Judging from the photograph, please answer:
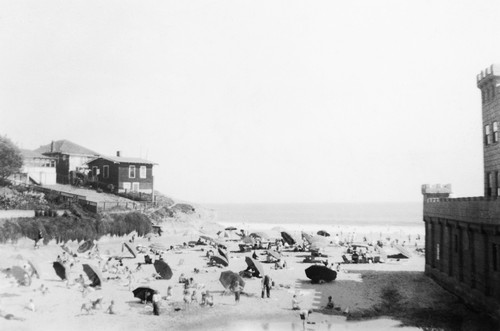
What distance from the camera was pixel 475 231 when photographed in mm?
22625

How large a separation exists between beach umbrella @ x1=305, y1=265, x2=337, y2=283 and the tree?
35790mm

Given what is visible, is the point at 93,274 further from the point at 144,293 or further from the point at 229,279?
the point at 229,279

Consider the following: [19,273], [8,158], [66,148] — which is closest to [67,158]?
[66,148]

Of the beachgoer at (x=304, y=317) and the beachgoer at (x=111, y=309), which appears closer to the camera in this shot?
the beachgoer at (x=304, y=317)

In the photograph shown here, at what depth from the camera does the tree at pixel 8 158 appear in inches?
1927

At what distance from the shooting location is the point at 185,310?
22703 millimetres

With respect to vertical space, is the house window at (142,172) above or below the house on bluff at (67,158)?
below

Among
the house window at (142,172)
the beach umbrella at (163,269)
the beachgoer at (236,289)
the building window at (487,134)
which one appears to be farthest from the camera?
the house window at (142,172)

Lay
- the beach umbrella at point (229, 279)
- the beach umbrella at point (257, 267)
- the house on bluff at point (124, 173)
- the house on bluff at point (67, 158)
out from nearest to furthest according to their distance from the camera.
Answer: the beach umbrella at point (229, 279) → the beach umbrella at point (257, 267) → the house on bluff at point (124, 173) → the house on bluff at point (67, 158)

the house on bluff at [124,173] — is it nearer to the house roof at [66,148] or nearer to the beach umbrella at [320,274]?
the house roof at [66,148]

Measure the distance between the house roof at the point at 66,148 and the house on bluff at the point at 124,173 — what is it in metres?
3.60

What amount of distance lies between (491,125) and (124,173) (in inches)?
1822

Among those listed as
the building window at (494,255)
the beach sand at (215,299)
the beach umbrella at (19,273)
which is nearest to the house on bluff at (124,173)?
the beach sand at (215,299)

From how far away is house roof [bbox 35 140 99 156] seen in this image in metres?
65.8
